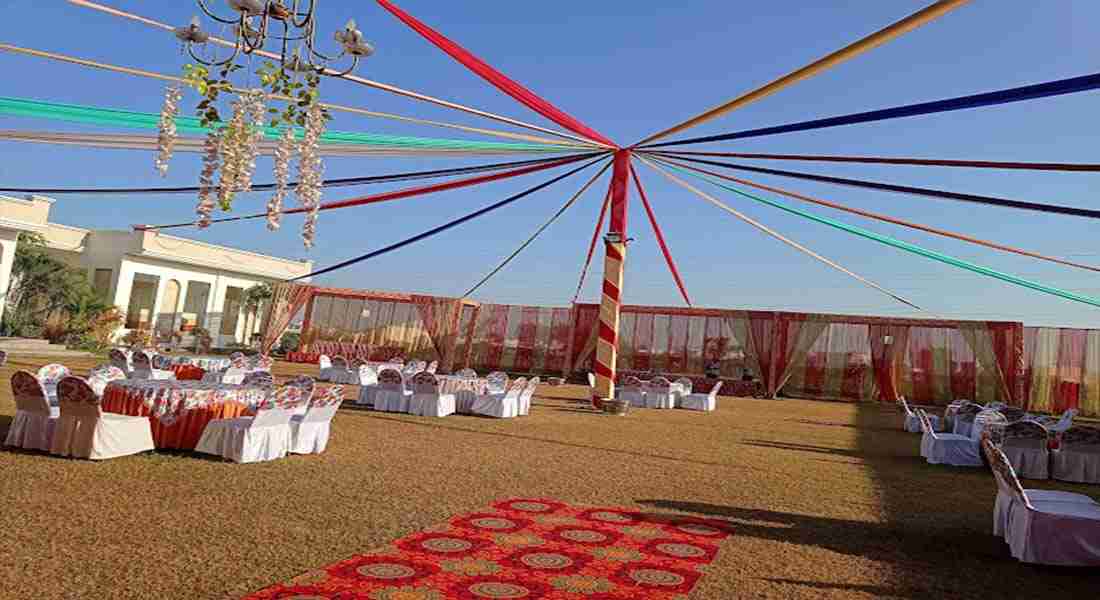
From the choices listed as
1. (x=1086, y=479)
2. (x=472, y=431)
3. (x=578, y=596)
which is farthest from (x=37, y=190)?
(x=1086, y=479)

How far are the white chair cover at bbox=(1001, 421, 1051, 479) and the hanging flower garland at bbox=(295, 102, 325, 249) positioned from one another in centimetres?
856

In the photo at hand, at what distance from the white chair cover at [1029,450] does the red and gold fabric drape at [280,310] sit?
22.2 m

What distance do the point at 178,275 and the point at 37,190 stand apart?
1977 cm

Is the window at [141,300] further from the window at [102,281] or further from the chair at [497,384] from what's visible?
the chair at [497,384]

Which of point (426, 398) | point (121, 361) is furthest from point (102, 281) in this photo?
point (426, 398)

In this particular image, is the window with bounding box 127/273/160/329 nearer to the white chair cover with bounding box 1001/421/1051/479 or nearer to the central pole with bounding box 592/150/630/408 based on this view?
the central pole with bounding box 592/150/630/408

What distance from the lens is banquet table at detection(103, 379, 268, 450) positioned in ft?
22.3

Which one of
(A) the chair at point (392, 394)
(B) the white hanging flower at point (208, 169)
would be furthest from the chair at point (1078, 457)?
(B) the white hanging flower at point (208, 169)

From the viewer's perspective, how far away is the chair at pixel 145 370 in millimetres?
10836

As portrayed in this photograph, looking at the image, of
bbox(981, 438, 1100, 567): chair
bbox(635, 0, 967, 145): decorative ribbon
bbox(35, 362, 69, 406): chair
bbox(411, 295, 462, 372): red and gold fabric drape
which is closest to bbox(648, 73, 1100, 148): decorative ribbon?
bbox(635, 0, 967, 145): decorative ribbon

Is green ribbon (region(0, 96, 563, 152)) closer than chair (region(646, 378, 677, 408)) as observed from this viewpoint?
Yes

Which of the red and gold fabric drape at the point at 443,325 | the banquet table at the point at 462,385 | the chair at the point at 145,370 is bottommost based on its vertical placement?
the chair at the point at 145,370

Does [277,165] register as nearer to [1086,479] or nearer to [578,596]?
[578,596]

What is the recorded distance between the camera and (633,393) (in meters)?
16.7
